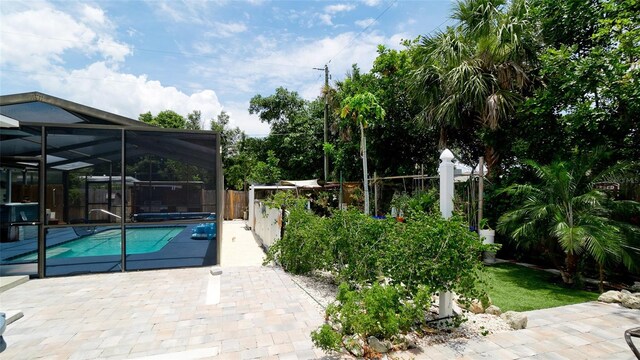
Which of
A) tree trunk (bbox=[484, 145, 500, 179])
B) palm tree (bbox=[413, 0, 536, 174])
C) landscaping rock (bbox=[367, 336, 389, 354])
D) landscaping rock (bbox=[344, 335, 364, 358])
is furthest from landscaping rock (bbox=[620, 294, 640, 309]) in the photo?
palm tree (bbox=[413, 0, 536, 174])

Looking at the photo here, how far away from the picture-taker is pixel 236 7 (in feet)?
29.9

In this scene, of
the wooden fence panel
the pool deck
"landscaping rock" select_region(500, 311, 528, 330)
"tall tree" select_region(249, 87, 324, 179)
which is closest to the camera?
the pool deck

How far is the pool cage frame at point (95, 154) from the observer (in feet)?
20.0

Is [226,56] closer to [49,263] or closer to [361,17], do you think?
[361,17]

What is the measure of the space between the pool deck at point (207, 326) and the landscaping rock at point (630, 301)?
190mm

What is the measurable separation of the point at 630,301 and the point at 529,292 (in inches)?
47.5

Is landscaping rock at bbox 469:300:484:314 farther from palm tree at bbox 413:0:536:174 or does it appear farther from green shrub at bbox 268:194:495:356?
palm tree at bbox 413:0:536:174

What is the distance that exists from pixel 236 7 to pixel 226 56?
18.2ft

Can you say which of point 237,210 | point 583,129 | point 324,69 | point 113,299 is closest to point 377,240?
point 113,299

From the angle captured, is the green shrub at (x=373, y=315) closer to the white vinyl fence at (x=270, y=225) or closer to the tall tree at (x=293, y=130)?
the white vinyl fence at (x=270, y=225)

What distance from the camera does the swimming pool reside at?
21.7 feet

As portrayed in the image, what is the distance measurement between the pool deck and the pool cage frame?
4.01ft

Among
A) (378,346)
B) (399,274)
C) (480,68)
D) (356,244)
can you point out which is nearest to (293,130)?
(480,68)

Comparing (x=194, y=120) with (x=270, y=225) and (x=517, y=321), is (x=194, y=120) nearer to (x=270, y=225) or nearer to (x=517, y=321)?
(x=270, y=225)
